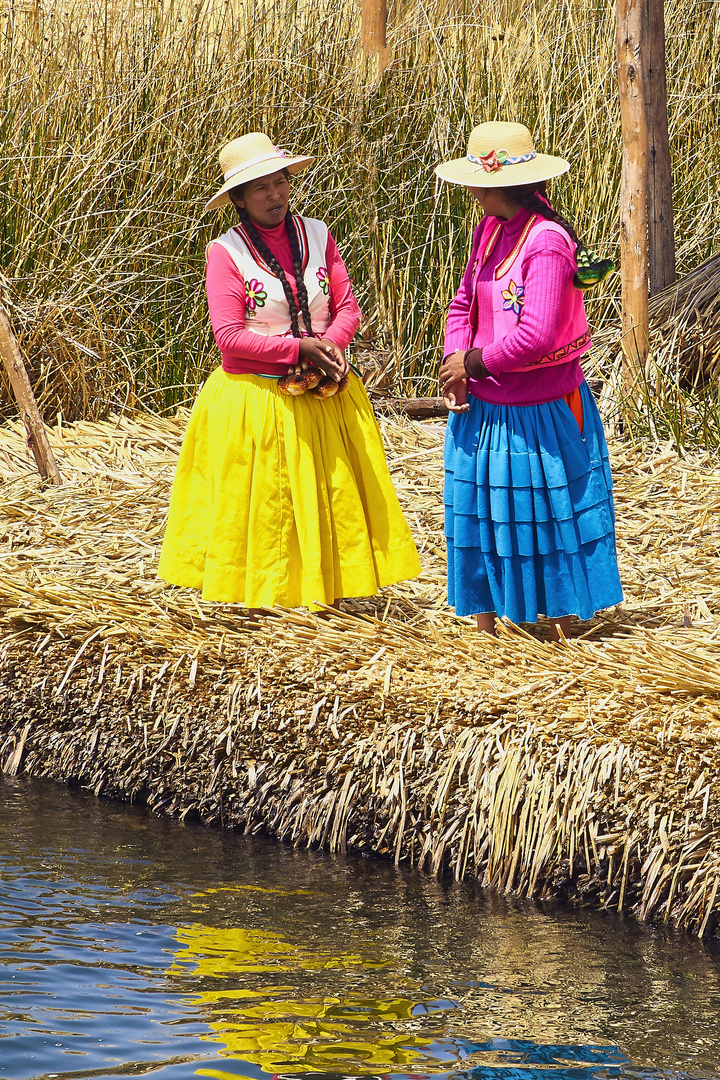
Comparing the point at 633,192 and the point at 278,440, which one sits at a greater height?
the point at 633,192

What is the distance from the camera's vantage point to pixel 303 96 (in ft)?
24.6

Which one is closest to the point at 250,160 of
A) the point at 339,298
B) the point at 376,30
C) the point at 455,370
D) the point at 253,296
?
the point at 253,296

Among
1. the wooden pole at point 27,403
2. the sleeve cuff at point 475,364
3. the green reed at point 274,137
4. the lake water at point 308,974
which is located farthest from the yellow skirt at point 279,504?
the green reed at point 274,137

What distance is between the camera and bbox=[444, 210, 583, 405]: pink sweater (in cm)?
362

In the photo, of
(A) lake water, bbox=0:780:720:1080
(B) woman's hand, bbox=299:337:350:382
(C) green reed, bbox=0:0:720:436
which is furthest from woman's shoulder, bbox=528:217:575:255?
(C) green reed, bbox=0:0:720:436

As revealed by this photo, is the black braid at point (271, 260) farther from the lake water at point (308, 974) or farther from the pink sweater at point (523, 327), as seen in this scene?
the lake water at point (308, 974)

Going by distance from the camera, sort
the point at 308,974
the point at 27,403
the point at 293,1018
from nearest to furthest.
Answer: the point at 293,1018 → the point at 308,974 → the point at 27,403

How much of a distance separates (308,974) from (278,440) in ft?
5.38

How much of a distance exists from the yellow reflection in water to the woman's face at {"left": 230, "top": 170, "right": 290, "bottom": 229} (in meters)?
2.07

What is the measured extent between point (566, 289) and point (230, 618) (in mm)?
1563

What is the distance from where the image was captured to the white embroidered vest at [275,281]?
13.0ft

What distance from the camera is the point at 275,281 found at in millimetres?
3977

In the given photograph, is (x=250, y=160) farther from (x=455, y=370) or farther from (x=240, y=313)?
(x=455, y=370)

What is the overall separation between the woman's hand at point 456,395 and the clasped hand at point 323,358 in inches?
14.7
